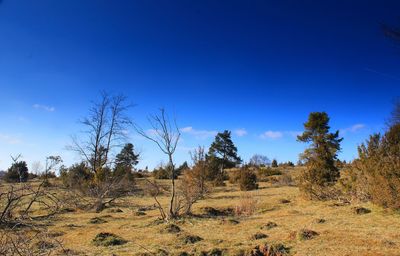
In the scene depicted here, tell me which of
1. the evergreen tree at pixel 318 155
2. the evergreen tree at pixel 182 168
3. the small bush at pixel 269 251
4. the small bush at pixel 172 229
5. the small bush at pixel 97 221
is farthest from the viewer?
the evergreen tree at pixel 182 168

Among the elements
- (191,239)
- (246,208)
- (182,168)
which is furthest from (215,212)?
(182,168)

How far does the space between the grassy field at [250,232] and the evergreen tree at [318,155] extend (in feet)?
6.52

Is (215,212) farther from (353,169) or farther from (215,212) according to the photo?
(353,169)

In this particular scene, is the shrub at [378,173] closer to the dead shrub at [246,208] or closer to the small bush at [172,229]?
the dead shrub at [246,208]

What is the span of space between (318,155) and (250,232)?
1089 centimetres

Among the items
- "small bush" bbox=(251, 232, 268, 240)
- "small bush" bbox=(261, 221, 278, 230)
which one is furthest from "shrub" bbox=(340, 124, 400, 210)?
"small bush" bbox=(251, 232, 268, 240)

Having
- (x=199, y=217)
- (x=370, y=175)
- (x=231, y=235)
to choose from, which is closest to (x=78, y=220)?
(x=199, y=217)

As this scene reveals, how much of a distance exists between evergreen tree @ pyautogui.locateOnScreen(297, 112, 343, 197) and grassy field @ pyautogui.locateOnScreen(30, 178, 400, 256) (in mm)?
1987

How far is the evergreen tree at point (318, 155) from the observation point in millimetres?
17000

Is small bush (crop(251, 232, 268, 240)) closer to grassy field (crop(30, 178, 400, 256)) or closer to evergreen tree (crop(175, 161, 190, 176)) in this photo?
grassy field (crop(30, 178, 400, 256))

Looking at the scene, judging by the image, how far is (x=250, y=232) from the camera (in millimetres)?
9758

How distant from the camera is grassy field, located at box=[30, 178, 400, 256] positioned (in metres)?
7.45

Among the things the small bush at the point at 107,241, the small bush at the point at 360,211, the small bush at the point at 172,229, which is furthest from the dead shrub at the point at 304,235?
the small bush at the point at 107,241

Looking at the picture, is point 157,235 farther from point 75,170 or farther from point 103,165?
point 75,170
